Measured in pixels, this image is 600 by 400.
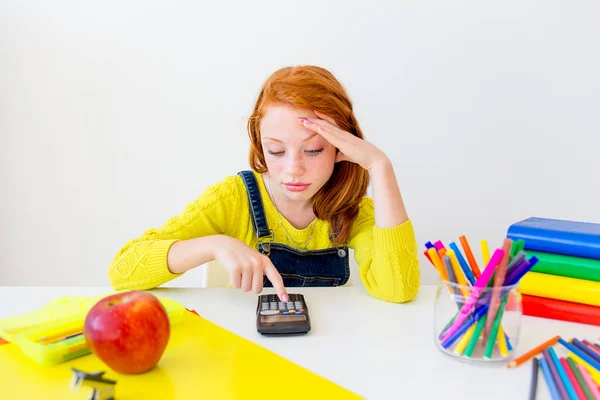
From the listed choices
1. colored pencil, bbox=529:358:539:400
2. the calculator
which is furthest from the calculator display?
colored pencil, bbox=529:358:539:400

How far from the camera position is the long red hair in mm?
920

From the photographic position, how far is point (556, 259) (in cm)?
76

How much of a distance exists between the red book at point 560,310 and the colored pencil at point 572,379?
0.16 meters

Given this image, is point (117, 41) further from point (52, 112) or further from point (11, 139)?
point (11, 139)

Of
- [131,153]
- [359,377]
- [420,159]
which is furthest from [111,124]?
[359,377]

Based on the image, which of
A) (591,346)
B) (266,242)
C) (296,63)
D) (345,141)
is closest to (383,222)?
(345,141)

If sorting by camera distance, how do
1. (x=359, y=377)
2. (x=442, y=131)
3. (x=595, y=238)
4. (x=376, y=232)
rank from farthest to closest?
(x=442, y=131) → (x=376, y=232) → (x=595, y=238) → (x=359, y=377)

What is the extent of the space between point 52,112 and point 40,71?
115mm

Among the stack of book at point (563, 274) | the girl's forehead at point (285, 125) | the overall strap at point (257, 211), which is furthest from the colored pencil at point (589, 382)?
the overall strap at point (257, 211)

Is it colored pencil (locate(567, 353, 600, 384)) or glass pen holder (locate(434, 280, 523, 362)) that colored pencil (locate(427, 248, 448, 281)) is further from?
colored pencil (locate(567, 353, 600, 384))

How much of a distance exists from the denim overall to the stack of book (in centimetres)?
39

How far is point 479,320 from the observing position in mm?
594

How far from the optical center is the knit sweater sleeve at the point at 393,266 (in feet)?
2.77

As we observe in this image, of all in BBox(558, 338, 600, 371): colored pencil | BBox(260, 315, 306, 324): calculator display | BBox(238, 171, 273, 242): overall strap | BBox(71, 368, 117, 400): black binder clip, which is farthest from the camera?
BBox(238, 171, 273, 242): overall strap
